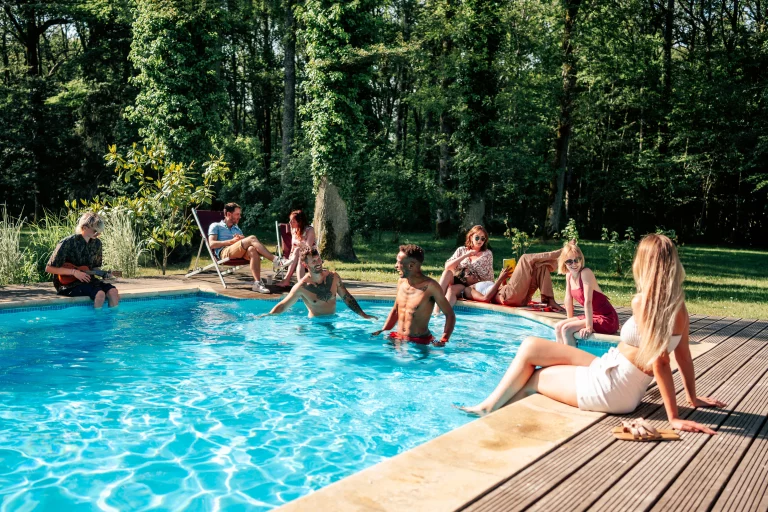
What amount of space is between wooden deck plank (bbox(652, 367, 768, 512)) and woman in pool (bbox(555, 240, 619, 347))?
2.41m

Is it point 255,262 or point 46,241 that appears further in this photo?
point 46,241

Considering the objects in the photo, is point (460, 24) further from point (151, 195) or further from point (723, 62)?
point (723, 62)

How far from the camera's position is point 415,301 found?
6.88m

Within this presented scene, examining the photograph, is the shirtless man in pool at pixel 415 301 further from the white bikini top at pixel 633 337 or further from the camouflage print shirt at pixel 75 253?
the camouflage print shirt at pixel 75 253

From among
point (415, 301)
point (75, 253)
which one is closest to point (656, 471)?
point (415, 301)

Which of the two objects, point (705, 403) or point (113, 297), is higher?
point (113, 297)

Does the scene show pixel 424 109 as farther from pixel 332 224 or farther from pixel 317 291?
pixel 317 291

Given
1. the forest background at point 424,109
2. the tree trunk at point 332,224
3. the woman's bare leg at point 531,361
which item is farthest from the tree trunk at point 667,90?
the woman's bare leg at point 531,361

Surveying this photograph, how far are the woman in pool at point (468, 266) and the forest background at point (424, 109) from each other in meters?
7.27

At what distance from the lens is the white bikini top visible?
382 centimetres

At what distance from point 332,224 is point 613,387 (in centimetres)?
1303

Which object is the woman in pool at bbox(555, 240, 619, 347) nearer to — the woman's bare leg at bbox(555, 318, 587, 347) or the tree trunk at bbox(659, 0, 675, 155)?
the woman's bare leg at bbox(555, 318, 587, 347)

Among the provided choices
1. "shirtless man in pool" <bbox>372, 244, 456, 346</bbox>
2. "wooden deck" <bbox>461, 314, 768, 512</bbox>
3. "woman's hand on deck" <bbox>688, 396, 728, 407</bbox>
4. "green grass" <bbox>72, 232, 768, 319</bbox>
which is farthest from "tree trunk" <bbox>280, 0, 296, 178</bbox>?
"wooden deck" <bbox>461, 314, 768, 512</bbox>

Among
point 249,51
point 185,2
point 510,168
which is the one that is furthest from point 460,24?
point 249,51
